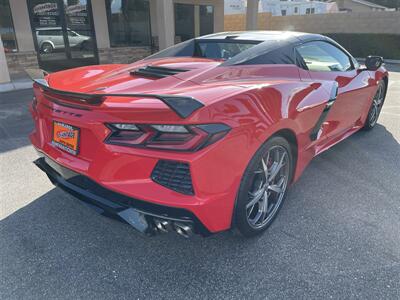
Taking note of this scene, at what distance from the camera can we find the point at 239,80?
232 cm

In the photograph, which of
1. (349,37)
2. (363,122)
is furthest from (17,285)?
(349,37)

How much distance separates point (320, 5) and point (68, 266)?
40.4m

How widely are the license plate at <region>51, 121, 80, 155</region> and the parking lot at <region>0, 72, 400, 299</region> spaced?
0.43 metres

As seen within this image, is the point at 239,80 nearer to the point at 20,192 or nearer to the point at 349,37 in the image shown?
the point at 20,192

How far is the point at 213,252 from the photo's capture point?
2.33m

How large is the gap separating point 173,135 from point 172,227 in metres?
0.54

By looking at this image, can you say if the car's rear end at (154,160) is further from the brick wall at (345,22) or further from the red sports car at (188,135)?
Answer: the brick wall at (345,22)

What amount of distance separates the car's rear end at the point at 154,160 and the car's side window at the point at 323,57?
1.55 m

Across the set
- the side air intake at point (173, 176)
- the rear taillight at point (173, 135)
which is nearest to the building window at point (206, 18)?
the rear taillight at point (173, 135)

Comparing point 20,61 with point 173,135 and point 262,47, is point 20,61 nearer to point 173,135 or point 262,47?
point 262,47

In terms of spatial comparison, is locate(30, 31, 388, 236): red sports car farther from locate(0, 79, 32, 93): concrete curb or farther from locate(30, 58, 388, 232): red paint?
locate(0, 79, 32, 93): concrete curb

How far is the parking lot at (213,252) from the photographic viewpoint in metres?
2.01

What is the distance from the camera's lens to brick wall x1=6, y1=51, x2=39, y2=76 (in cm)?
971

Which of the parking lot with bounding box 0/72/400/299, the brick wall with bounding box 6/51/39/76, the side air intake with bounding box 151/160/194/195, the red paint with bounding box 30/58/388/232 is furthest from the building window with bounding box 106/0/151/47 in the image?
the side air intake with bounding box 151/160/194/195
